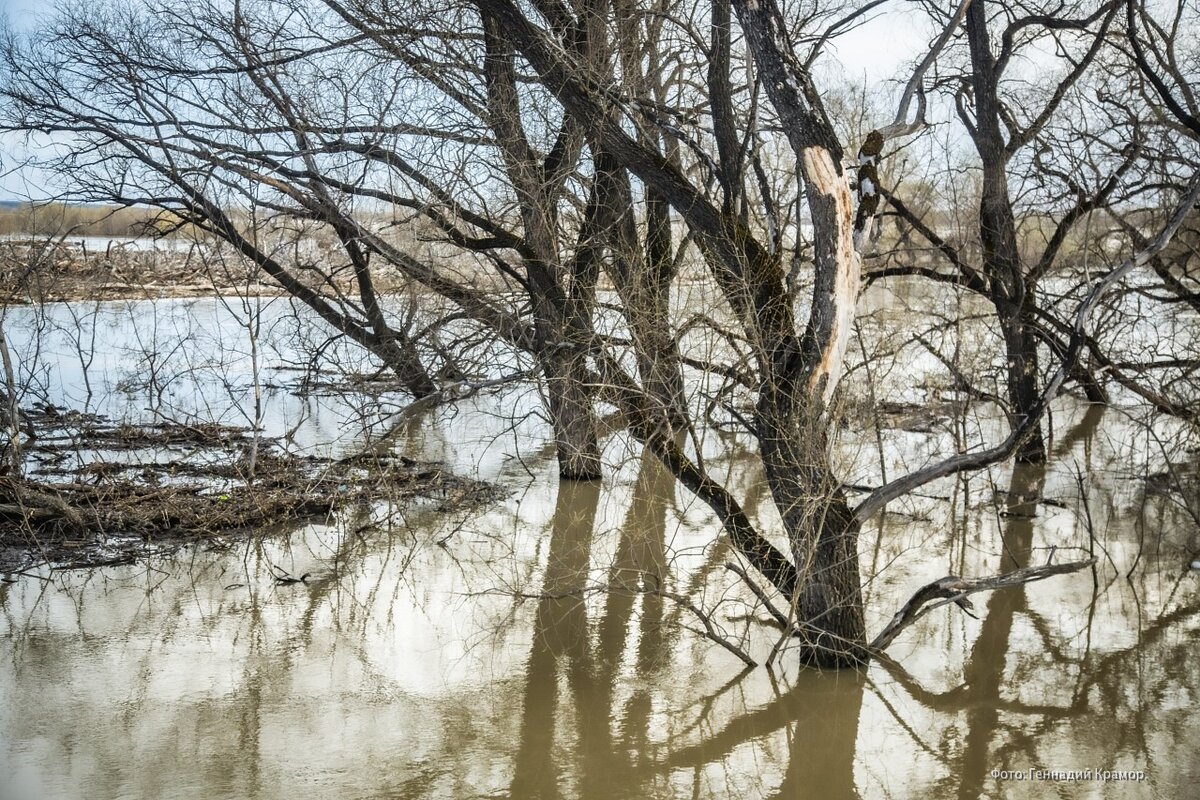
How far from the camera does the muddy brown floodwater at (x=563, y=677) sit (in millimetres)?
5246

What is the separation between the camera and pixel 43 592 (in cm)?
762

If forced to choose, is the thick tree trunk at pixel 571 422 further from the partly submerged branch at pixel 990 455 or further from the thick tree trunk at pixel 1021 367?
the thick tree trunk at pixel 1021 367

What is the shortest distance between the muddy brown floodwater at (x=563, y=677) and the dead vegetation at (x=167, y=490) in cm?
43

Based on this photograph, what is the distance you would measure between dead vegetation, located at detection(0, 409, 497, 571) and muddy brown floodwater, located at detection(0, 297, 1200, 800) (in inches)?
16.8

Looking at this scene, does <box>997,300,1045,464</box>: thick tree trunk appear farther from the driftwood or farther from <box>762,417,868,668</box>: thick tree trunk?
<box>762,417,868,668</box>: thick tree trunk

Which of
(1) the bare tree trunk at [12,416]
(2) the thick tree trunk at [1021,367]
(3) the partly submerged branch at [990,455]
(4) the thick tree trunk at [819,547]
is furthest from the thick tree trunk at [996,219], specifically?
(1) the bare tree trunk at [12,416]

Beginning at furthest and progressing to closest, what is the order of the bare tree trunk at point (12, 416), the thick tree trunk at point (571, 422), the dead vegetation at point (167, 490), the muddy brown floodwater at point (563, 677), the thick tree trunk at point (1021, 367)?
the thick tree trunk at point (1021, 367) < the bare tree trunk at point (12, 416) < the dead vegetation at point (167, 490) < the thick tree trunk at point (571, 422) < the muddy brown floodwater at point (563, 677)

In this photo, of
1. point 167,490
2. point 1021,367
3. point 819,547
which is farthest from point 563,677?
point 1021,367

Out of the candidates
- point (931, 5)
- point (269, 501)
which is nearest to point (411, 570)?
point (269, 501)

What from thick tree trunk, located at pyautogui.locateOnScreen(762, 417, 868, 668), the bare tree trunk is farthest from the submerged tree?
the bare tree trunk

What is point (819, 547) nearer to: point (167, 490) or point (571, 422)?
point (571, 422)

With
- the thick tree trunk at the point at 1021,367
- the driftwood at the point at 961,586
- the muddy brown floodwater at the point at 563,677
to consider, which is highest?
the thick tree trunk at the point at 1021,367

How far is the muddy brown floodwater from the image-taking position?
5.25 meters

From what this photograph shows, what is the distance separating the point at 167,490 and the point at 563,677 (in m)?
4.80
